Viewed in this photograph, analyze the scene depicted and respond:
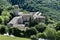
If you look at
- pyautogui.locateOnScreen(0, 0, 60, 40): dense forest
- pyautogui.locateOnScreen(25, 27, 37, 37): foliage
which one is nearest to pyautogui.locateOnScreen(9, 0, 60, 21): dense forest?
pyautogui.locateOnScreen(0, 0, 60, 40): dense forest

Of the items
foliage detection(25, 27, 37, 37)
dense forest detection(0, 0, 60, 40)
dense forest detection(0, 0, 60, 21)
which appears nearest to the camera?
foliage detection(25, 27, 37, 37)

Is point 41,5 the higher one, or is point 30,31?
point 30,31

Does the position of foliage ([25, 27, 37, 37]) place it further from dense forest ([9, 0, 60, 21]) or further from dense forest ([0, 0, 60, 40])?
dense forest ([9, 0, 60, 21])

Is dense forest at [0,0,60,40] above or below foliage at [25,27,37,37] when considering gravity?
below

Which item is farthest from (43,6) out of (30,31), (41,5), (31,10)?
(30,31)

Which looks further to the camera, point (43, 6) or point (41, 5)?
point (41, 5)

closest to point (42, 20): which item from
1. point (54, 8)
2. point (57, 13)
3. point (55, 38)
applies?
point (55, 38)

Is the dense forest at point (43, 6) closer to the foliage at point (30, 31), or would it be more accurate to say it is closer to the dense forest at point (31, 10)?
the dense forest at point (31, 10)

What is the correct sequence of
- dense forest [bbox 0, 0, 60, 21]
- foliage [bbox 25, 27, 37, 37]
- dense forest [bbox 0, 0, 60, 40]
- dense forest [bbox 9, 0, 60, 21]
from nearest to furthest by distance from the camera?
1. foliage [bbox 25, 27, 37, 37]
2. dense forest [bbox 0, 0, 60, 40]
3. dense forest [bbox 0, 0, 60, 21]
4. dense forest [bbox 9, 0, 60, 21]

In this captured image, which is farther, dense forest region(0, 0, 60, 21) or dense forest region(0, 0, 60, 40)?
dense forest region(0, 0, 60, 21)

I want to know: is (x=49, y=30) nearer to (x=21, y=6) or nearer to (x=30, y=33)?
(x=30, y=33)

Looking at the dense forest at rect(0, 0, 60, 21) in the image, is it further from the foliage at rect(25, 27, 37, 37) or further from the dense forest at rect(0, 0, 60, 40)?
the foliage at rect(25, 27, 37, 37)

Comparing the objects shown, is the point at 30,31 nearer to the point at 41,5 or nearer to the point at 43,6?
the point at 43,6
